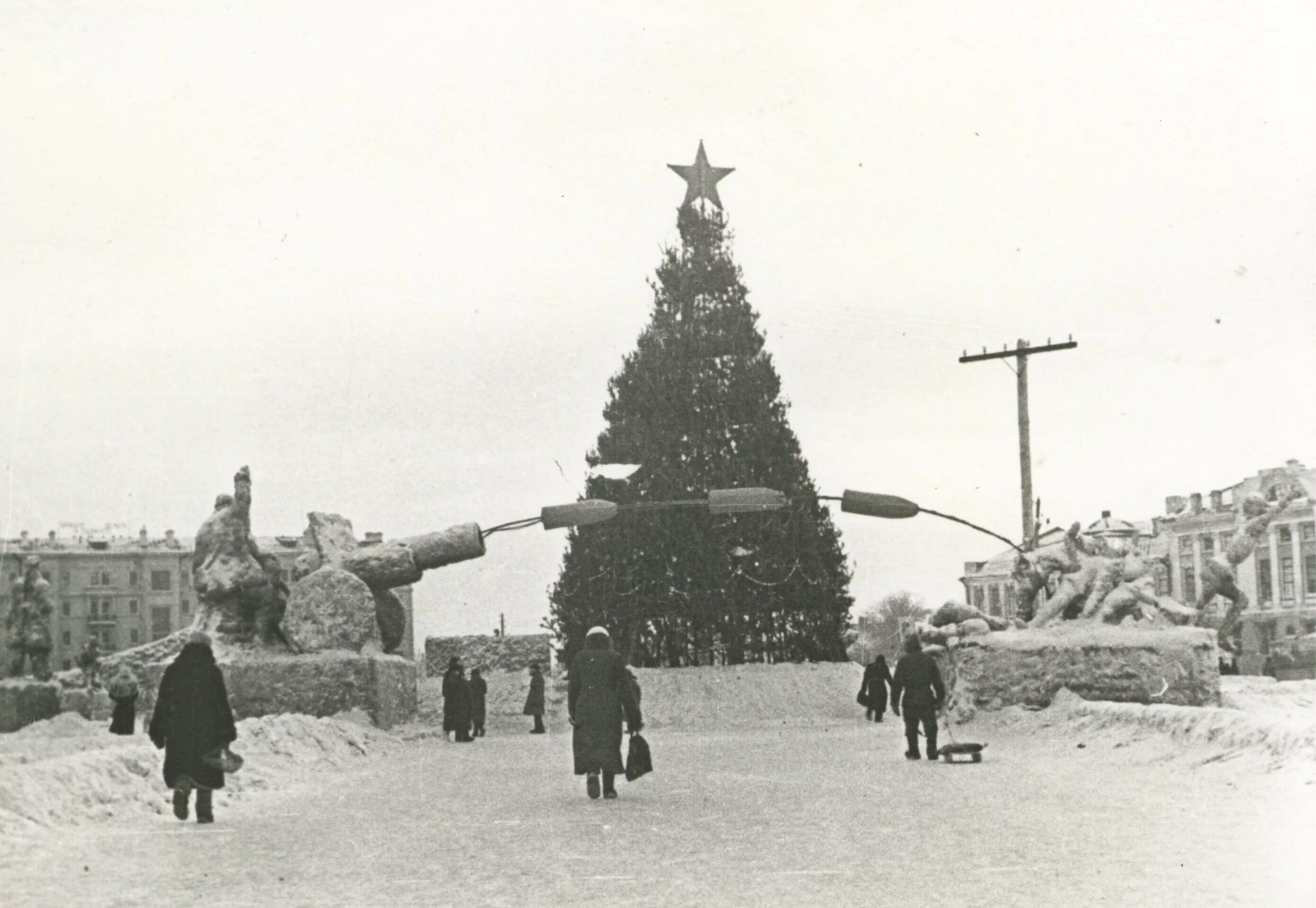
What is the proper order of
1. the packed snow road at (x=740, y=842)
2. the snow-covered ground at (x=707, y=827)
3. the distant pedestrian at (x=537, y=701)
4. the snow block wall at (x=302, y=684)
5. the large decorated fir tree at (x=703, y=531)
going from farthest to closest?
the large decorated fir tree at (x=703, y=531) → the distant pedestrian at (x=537, y=701) → the snow block wall at (x=302, y=684) → the snow-covered ground at (x=707, y=827) → the packed snow road at (x=740, y=842)

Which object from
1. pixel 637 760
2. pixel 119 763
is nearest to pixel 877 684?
pixel 637 760

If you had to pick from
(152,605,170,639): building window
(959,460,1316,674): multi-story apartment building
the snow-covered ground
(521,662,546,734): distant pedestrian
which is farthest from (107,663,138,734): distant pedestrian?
(152,605,170,639): building window

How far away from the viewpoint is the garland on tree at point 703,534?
33.9m

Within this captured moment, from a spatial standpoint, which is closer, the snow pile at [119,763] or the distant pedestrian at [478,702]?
the snow pile at [119,763]

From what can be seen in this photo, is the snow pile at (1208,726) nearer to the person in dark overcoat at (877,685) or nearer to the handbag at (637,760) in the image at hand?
the person in dark overcoat at (877,685)

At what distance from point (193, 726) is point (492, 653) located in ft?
90.7

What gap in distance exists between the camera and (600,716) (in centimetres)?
1332

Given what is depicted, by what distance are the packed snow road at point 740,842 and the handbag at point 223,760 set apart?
16.2 inches

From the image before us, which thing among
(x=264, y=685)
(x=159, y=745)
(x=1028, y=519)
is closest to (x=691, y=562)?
(x=1028, y=519)

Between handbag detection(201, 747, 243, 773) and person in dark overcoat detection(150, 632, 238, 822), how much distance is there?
11 millimetres

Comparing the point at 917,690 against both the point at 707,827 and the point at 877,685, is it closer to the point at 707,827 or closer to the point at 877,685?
the point at 707,827

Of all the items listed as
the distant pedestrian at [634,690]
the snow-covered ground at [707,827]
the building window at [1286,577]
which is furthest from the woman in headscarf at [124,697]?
the building window at [1286,577]

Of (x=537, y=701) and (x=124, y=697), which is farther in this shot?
(x=537, y=701)

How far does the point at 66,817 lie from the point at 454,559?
53.3ft
